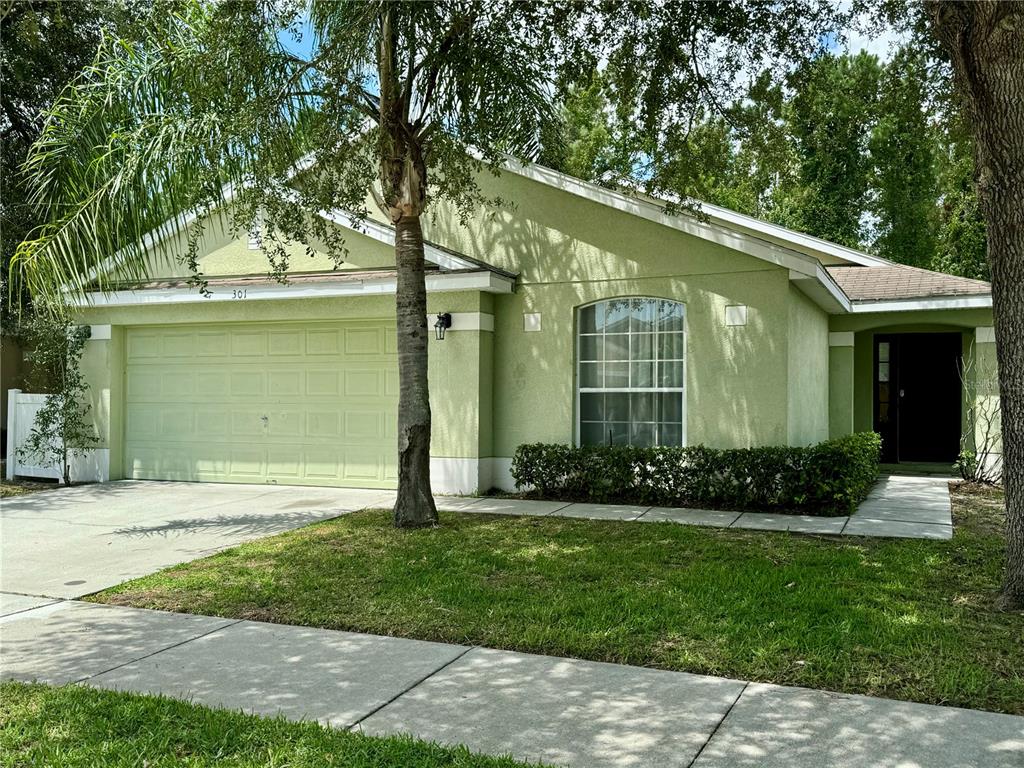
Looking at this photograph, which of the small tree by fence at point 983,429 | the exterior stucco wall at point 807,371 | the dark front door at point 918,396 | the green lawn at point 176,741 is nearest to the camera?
the green lawn at point 176,741

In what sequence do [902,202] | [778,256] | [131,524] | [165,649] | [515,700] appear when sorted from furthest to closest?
[902,202] < [778,256] < [131,524] < [165,649] < [515,700]

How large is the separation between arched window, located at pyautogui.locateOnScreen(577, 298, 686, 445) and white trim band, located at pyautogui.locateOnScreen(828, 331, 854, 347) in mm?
5243

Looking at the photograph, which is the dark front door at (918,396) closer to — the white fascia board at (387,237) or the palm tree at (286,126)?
the white fascia board at (387,237)

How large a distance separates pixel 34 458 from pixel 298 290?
5402 mm

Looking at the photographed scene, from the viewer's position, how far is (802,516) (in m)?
9.47

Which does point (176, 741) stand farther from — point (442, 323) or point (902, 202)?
point (902, 202)

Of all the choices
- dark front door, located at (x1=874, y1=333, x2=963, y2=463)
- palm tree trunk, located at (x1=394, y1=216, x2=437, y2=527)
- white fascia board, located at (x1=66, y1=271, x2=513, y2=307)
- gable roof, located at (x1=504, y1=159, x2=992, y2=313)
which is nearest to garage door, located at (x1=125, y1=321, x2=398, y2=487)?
white fascia board, located at (x1=66, y1=271, x2=513, y2=307)

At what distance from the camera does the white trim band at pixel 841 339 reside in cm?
1471

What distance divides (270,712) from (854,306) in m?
12.1

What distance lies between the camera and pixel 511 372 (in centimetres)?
1164

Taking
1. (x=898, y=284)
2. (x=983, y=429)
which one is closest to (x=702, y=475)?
(x=983, y=429)

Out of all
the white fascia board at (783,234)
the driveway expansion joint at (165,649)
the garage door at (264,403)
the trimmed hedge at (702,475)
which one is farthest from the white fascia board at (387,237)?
the driveway expansion joint at (165,649)

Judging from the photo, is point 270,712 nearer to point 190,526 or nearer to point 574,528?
point 574,528

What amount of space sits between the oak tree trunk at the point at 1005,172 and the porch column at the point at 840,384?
30.1 ft
